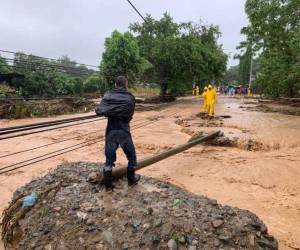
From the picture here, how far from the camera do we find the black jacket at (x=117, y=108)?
501 centimetres

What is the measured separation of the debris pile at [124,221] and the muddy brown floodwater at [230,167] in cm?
103

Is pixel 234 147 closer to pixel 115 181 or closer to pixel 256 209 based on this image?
pixel 256 209

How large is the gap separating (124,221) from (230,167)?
5.30m

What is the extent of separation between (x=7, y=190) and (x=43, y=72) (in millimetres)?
A: 23258

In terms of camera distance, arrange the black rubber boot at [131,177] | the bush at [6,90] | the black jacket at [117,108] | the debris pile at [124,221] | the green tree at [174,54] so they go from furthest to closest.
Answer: the green tree at [174,54] < the bush at [6,90] < the black rubber boot at [131,177] < the black jacket at [117,108] < the debris pile at [124,221]

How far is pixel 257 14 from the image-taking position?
70.6 feet

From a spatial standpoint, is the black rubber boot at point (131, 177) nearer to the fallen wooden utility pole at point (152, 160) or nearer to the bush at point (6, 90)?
the fallen wooden utility pole at point (152, 160)

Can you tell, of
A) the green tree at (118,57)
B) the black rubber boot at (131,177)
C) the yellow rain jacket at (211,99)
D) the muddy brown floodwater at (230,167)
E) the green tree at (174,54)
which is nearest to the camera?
the black rubber boot at (131,177)

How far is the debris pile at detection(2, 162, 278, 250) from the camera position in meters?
4.32

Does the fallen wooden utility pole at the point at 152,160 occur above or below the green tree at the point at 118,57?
below

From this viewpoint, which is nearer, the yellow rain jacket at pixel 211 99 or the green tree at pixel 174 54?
the yellow rain jacket at pixel 211 99

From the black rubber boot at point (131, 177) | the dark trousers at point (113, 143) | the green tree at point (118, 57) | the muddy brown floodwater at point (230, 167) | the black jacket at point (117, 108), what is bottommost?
the muddy brown floodwater at point (230, 167)

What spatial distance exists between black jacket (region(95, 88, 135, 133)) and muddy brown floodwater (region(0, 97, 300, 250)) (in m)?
2.73

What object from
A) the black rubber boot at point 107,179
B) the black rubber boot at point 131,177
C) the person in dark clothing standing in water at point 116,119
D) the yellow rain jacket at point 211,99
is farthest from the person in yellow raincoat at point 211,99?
the black rubber boot at point 107,179
